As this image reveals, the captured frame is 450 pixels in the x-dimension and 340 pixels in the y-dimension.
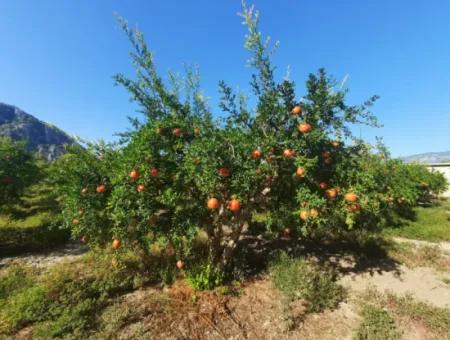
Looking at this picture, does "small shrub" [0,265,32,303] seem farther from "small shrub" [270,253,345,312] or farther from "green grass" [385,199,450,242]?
"green grass" [385,199,450,242]

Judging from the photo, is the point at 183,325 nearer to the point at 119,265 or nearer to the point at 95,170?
the point at 119,265

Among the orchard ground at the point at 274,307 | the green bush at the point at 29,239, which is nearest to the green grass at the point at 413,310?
the orchard ground at the point at 274,307

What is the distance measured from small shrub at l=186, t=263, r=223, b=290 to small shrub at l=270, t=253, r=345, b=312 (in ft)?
4.26

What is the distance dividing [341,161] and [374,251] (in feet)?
14.2

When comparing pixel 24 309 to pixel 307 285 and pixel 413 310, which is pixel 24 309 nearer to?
pixel 307 285

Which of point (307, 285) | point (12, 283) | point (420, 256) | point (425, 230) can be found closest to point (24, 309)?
point (12, 283)

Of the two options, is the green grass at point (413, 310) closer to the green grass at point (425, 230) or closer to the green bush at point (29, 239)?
the green grass at point (425, 230)

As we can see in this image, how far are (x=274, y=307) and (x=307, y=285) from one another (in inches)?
33.4

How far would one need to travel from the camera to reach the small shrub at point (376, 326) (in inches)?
152

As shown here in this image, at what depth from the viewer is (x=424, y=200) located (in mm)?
18953

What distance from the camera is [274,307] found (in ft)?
15.4

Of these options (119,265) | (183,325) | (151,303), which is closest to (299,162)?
(183,325)

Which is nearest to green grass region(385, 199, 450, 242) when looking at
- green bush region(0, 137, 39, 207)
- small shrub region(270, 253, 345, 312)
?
small shrub region(270, 253, 345, 312)

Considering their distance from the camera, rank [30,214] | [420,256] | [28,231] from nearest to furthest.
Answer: [420,256]
[28,231]
[30,214]
